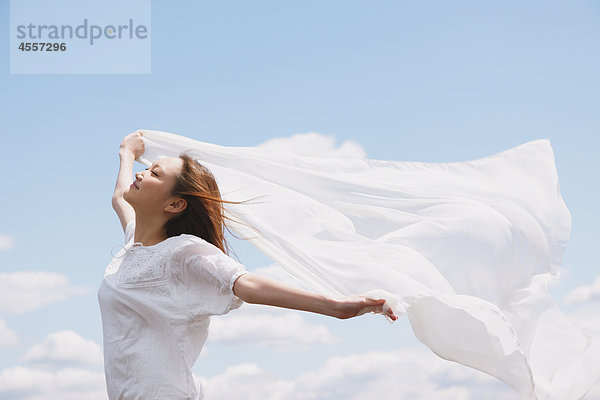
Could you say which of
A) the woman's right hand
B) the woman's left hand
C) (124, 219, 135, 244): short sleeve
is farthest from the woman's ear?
the woman's right hand

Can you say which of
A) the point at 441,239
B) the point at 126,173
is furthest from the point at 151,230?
the point at 441,239

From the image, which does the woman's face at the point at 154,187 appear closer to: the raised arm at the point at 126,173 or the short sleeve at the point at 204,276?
the short sleeve at the point at 204,276

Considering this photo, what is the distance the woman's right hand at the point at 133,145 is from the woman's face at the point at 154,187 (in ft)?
2.91

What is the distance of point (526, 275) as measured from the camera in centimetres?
322

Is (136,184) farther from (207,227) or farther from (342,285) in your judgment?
(342,285)

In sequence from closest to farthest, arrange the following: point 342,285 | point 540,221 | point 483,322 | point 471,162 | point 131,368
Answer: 1. point 131,368
2. point 483,322
3. point 342,285
4. point 540,221
5. point 471,162

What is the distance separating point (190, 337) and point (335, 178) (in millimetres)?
1358

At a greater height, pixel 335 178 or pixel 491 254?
pixel 335 178

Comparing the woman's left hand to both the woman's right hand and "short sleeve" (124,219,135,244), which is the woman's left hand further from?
the woman's right hand

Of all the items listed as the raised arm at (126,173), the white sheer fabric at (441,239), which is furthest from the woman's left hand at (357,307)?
the raised arm at (126,173)

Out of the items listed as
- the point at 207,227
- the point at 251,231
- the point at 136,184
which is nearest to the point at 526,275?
the point at 251,231

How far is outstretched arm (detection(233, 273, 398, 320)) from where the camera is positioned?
205 cm

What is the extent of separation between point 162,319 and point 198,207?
0.45 metres

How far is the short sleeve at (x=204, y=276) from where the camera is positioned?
230 cm
